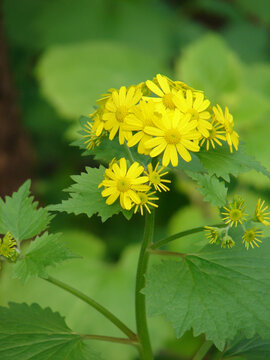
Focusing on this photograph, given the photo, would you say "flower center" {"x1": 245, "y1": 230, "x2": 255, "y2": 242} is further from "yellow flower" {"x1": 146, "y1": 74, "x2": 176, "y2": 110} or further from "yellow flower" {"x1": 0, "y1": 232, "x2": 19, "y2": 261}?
"yellow flower" {"x1": 0, "y1": 232, "x2": 19, "y2": 261}

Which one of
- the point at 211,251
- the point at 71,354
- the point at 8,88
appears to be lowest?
the point at 71,354

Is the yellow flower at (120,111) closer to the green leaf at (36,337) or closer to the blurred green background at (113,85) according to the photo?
the green leaf at (36,337)

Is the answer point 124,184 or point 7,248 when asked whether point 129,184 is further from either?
point 7,248

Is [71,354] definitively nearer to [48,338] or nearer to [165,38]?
[48,338]

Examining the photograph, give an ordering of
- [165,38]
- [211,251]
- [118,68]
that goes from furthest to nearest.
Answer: [165,38]
[118,68]
[211,251]

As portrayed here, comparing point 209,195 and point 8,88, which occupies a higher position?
point 8,88

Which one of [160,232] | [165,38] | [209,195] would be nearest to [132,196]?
[209,195]

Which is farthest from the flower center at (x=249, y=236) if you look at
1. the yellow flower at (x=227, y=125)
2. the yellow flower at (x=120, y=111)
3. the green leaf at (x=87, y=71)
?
the green leaf at (x=87, y=71)
